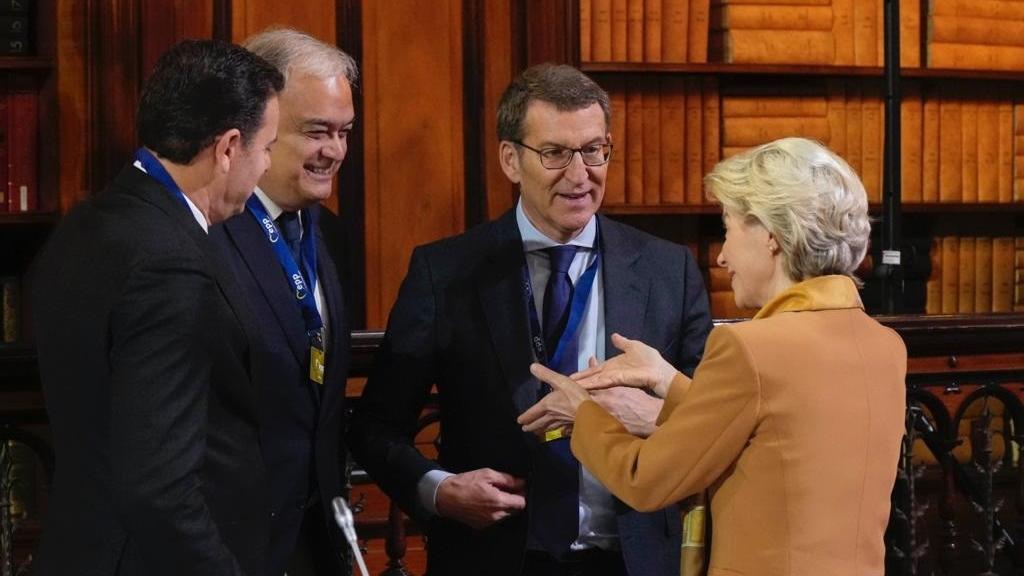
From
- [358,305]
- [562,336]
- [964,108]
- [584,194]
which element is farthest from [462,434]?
[964,108]

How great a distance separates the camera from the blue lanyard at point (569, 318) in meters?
2.43

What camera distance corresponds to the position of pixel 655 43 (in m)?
5.23

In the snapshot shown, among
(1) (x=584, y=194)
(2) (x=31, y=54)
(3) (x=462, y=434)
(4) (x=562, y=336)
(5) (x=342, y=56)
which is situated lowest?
(3) (x=462, y=434)

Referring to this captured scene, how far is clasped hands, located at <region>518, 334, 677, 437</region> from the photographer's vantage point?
224cm

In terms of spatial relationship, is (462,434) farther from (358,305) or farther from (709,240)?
(709,240)

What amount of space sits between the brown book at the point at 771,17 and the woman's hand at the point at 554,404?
3260 millimetres

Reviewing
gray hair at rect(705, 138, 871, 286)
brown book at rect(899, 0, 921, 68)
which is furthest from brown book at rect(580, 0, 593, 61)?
gray hair at rect(705, 138, 871, 286)

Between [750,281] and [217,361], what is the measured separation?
31.0 inches

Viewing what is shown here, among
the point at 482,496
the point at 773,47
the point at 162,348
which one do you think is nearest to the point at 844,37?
the point at 773,47

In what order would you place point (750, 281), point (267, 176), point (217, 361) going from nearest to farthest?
point (217, 361)
point (750, 281)
point (267, 176)

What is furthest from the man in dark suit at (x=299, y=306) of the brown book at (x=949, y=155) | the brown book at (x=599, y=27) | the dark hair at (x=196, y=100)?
the brown book at (x=949, y=155)

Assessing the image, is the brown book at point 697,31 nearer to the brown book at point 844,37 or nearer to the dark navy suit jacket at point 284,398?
the brown book at point 844,37

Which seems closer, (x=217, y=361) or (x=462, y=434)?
(x=217, y=361)

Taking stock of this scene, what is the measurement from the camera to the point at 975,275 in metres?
5.68
